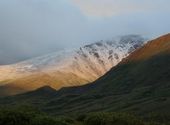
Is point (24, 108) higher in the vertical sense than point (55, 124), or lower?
higher

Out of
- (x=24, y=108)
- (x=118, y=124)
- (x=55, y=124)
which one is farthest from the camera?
(x=24, y=108)

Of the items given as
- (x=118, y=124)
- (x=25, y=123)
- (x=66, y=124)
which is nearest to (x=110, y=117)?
(x=118, y=124)

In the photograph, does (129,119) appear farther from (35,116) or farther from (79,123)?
(35,116)

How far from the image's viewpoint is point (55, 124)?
7250cm

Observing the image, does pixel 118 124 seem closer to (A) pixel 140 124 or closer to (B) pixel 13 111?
(A) pixel 140 124

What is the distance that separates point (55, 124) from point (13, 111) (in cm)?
685

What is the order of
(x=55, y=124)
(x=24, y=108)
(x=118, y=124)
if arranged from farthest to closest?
(x=24, y=108)
(x=118, y=124)
(x=55, y=124)

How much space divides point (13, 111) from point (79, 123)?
14445 mm

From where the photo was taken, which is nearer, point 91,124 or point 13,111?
point 13,111

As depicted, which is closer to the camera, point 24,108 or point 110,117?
point 110,117

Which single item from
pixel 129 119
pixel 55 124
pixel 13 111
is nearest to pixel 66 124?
pixel 55 124

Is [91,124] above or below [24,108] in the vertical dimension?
below

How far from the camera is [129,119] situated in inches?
3253

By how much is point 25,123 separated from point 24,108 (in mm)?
14778
